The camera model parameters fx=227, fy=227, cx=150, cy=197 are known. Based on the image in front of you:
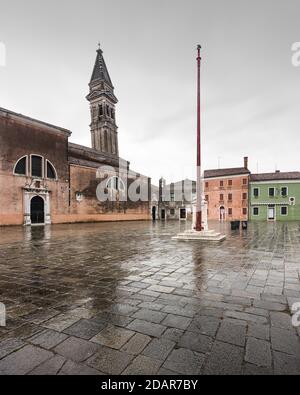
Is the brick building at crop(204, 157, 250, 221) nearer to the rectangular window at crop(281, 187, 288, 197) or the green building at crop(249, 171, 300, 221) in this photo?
the green building at crop(249, 171, 300, 221)

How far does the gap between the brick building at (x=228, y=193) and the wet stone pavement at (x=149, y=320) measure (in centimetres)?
3031

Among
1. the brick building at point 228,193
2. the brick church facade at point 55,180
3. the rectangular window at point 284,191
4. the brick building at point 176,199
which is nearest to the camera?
the brick church facade at point 55,180

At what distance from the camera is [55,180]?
73.2 feet

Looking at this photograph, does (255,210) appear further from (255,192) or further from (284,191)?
(284,191)

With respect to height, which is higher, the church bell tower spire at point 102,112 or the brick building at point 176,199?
the church bell tower spire at point 102,112

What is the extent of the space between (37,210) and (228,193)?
1025 inches

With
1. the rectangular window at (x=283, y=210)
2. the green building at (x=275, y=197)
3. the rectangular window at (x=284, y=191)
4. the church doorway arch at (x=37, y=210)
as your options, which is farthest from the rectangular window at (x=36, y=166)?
the rectangular window at (x=283, y=210)

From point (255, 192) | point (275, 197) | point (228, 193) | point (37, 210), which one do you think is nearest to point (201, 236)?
point (37, 210)

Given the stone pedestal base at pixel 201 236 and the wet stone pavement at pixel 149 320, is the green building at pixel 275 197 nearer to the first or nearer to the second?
the stone pedestal base at pixel 201 236

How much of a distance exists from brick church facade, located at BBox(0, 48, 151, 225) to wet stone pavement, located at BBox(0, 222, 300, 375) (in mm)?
16359

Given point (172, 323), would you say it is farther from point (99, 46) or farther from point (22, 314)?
point (99, 46)

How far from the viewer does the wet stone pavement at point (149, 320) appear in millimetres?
1871

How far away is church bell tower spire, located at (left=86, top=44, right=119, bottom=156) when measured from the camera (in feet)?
138
